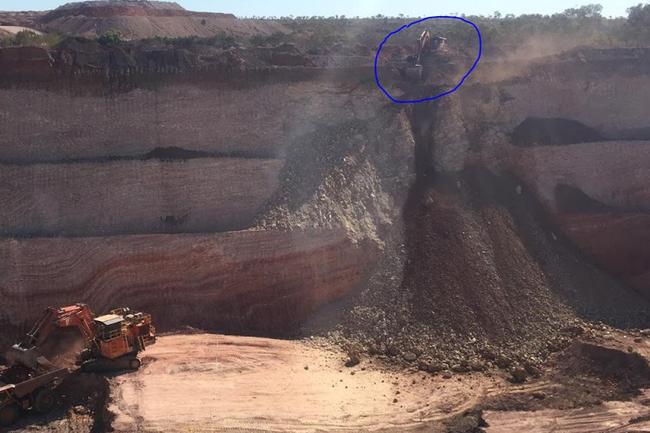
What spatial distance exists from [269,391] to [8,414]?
5.63 meters

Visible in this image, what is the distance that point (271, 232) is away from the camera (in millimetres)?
19266

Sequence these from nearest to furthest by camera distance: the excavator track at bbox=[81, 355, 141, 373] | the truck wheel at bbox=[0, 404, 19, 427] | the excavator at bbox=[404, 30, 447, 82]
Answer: the truck wheel at bbox=[0, 404, 19, 427], the excavator track at bbox=[81, 355, 141, 373], the excavator at bbox=[404, 30, 447, 82]

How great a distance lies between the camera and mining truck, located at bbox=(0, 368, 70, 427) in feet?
47.2

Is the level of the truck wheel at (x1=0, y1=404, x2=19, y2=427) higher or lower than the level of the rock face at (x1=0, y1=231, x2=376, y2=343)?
lower

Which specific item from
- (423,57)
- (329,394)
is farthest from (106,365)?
(423,57)

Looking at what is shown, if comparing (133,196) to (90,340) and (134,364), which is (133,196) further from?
(134,364)

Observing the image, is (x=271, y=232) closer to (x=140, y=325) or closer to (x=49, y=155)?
(x=140, y=325)

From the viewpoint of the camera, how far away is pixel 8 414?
47.5 ft

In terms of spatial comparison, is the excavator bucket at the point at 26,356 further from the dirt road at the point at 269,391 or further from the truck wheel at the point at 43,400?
the dirt road at the point at 269,391

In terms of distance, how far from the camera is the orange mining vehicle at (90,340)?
48.7 ft

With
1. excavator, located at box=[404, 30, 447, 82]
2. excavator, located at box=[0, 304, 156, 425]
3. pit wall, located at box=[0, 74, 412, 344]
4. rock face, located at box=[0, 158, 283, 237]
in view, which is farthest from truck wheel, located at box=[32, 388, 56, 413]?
excavator, located at box=[404, 30, 447, 82]

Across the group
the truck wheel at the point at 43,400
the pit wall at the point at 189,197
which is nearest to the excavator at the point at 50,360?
the truck wheel at the point at 43,400

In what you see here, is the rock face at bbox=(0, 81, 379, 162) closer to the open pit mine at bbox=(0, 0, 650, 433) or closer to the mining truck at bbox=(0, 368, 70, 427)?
the open pit mine at bbox=(0, 0, 650, 433)

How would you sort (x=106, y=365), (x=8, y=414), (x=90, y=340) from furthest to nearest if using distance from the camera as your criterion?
(x=90, y=340), (x=106, y=365), (x=8, y=414)
